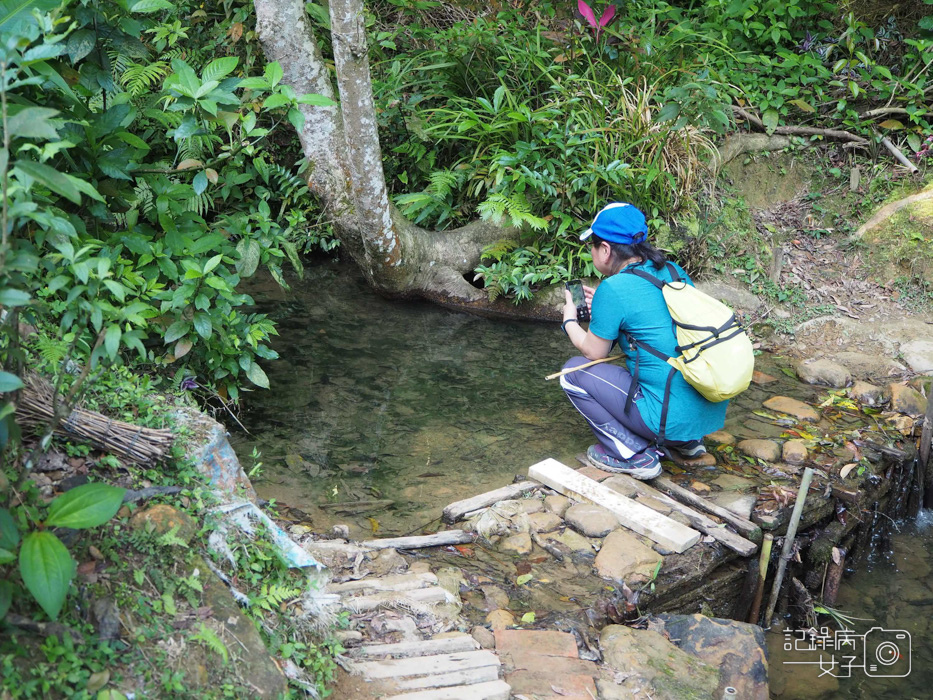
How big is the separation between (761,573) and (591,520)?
0.96 meters

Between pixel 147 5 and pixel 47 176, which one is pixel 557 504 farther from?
pixel 147 5

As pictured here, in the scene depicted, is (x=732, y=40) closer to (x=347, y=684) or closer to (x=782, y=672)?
(x=782, y=672)

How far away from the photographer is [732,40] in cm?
829

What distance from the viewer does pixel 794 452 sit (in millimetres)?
4934

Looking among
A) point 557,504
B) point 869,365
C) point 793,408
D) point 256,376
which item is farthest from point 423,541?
point 869,365

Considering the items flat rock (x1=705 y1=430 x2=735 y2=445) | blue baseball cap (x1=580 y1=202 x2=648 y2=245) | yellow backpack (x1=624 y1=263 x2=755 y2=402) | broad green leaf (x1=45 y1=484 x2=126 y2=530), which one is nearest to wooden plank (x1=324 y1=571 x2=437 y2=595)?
broad green leaf (x1=45 y1=484 x2=126 y2=530)

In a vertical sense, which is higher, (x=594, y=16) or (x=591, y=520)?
(x=594, y=16)

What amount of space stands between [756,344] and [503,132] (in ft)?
9.91

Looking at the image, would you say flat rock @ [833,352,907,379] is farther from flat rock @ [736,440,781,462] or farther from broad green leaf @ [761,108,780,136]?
broad green leaf @ [761,108,780,136]

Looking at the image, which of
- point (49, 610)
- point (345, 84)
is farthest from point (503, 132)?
point (49, 610)

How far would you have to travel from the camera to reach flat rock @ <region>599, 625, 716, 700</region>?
3.08 m

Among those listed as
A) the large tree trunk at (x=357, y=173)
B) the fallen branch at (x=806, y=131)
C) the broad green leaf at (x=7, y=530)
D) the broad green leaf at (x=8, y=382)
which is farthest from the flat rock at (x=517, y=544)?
the fallen branch at (x=806, y=131)

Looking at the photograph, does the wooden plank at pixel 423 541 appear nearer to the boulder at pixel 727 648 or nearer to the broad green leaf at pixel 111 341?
the boulder at pixel 727 648

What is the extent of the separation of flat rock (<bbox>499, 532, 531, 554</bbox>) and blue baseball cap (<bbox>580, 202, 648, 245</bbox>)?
5.54 feet
